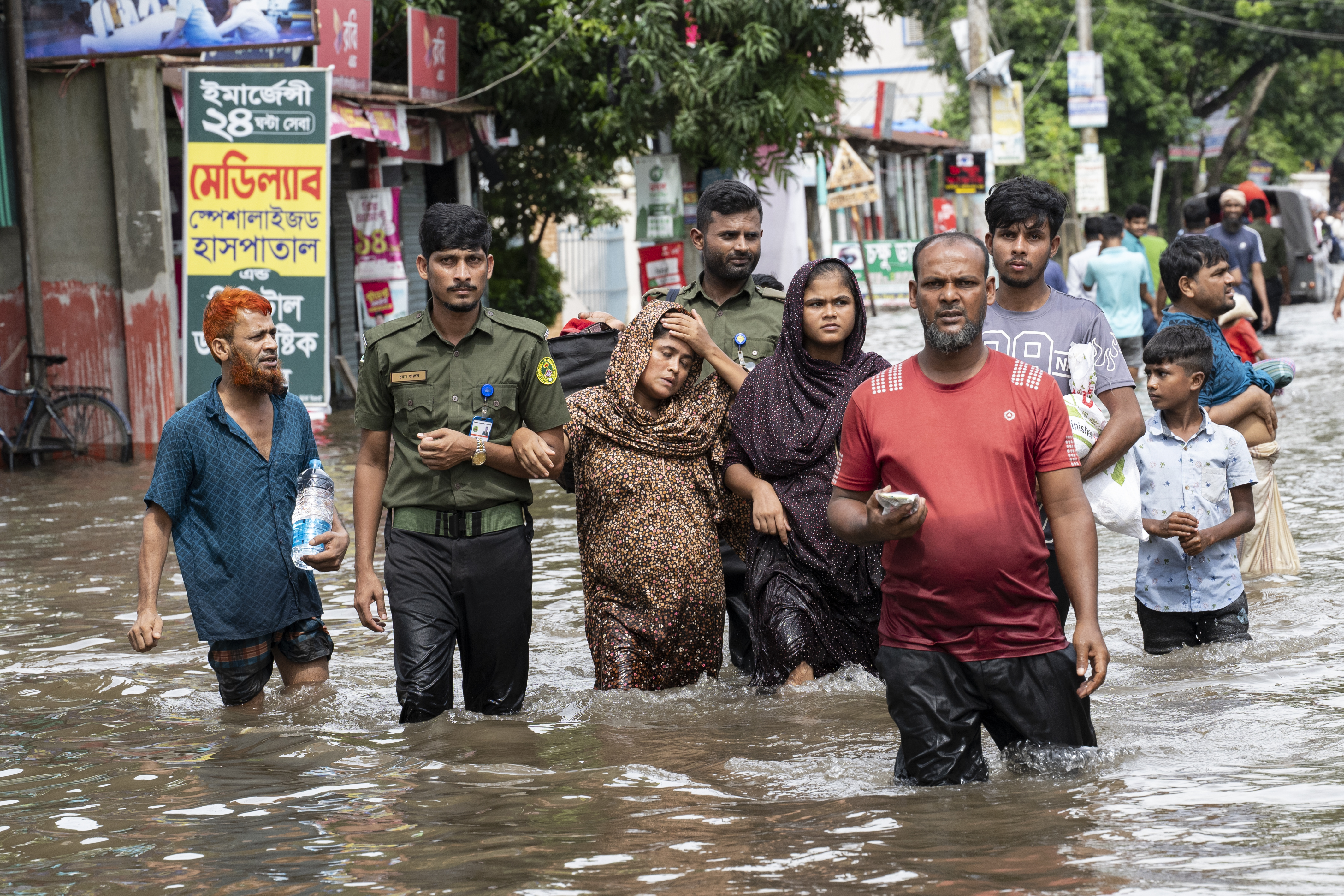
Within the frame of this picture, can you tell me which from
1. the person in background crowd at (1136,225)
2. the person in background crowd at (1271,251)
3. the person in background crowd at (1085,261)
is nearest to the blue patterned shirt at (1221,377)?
the person in background crowd at (1085,261)

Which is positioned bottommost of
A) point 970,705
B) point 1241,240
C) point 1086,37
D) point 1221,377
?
point 970,705

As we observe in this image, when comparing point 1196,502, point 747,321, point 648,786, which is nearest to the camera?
point 648,786

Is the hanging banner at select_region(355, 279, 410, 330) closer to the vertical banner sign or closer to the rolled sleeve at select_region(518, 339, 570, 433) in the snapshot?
the vertical banner sign

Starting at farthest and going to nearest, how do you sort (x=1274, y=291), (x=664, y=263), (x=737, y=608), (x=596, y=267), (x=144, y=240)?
(x=596, y=267) < (x=1274, y=291) < (x=664, y=263) < (x=144, y=240) < (x=737, y=608)

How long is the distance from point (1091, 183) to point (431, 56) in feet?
47.0

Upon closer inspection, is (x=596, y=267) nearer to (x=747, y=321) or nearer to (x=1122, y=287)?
(x=1122, y=287)

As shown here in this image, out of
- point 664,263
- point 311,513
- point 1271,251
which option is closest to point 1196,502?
point 311,513

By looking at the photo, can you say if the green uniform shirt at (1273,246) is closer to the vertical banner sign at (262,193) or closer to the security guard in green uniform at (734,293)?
the vertical banner sign at (262,193)

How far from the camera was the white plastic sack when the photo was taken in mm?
4922

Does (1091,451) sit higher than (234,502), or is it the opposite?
(1091,451)

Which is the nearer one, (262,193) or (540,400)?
(540,400)

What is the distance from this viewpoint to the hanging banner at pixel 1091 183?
27172 millimetres

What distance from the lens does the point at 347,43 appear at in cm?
1572

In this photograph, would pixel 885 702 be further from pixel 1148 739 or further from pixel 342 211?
pixel 342 211
